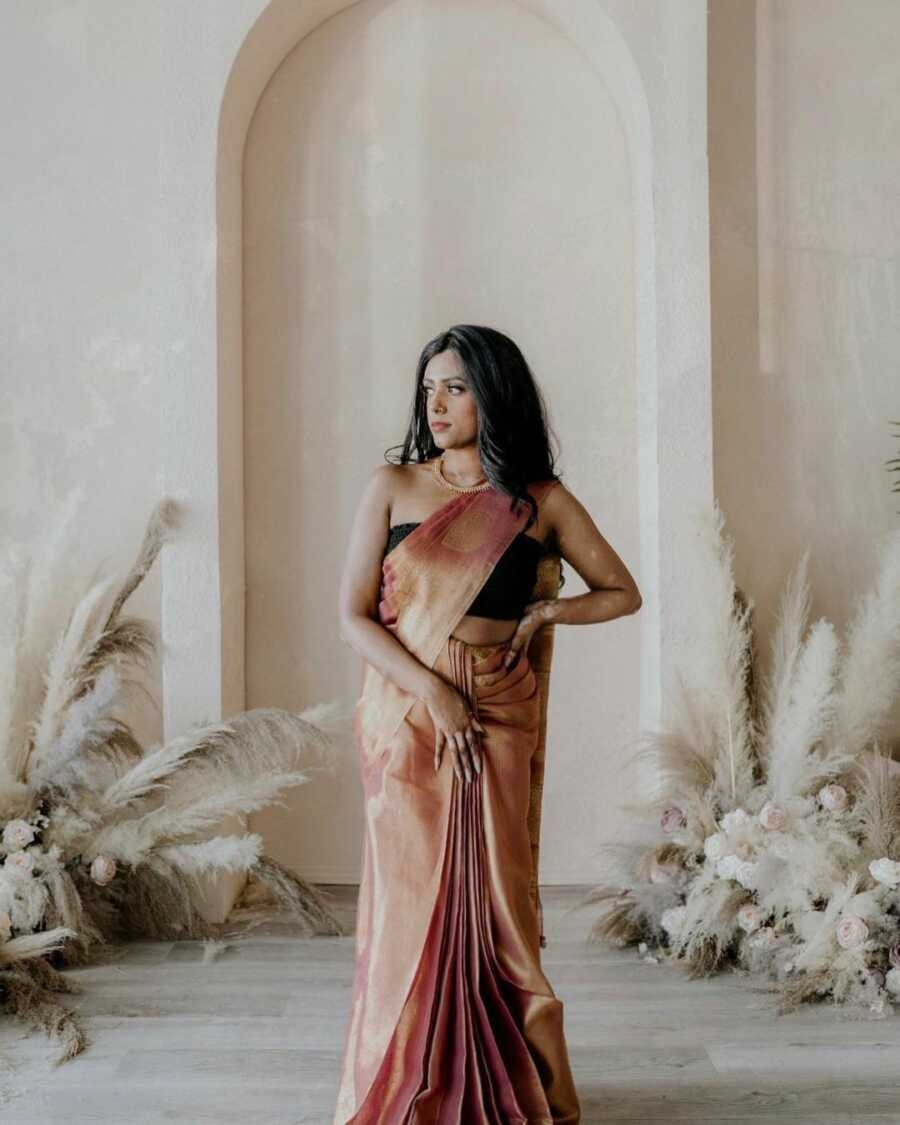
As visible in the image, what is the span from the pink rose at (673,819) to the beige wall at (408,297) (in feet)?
2.24

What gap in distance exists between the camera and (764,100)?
426 centimetres

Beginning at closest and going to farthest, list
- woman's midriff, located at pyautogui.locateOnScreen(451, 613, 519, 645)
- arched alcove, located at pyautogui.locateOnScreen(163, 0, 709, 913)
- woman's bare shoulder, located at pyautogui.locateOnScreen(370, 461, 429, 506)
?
woman's midriff, located at pyautogui.locateOnScreen(451, 613, 519, 645)
woman's bare shoulder, located at pyautogui.locateOnScreen(370, 461, 429, 506)
arched alcove, located at pyautogui.locateOnScreen(163, 0, 709, 913)

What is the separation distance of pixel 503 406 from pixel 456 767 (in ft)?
2.50

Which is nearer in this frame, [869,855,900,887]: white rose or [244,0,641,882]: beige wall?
[869,855,900,887]: white rose

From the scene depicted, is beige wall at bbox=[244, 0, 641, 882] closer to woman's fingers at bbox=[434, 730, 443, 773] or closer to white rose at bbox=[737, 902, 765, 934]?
white rose at bbox=[737, 902, 765, 934]

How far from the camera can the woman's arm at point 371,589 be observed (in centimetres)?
244

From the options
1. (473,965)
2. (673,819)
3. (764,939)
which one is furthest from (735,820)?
(473,965)

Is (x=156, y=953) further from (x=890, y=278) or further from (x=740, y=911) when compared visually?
(x=890, y=278)

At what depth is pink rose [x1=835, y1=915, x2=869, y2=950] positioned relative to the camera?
3.21 metres

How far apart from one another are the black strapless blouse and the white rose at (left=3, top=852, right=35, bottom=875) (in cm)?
170

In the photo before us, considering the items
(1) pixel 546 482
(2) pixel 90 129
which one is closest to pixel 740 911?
(1) pixel 546 482

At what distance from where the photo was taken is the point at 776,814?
11.5ft

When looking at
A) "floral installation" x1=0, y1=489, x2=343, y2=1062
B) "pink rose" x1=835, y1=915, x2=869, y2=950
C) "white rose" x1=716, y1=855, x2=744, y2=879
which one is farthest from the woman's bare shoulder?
"pink rose" x1=835, y1=915, x2=869, y2=950

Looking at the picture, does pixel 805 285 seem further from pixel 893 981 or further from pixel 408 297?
pixel 893 981
